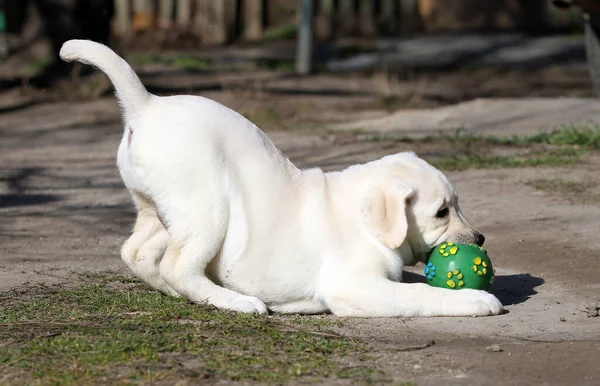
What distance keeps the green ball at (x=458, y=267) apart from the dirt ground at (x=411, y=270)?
248 millimetres

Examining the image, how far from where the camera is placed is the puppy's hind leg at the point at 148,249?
18.2 ft

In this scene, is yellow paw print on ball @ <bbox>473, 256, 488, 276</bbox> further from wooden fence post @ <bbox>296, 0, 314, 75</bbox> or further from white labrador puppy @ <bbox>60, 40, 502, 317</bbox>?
wooden fence post @ <bbox>296, 0, 314, 75</bbox>

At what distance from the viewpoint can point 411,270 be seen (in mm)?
6551

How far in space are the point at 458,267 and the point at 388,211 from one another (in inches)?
18.1

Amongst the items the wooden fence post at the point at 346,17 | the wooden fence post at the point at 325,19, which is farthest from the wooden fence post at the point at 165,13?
the wooden fence post at the point at 346,17

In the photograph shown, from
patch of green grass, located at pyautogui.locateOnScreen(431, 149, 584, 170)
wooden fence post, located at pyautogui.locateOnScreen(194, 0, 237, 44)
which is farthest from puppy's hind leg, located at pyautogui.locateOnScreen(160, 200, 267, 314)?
wooden fence post, located at pyautogui.locateOnScreen(194, 0, 237, 44)

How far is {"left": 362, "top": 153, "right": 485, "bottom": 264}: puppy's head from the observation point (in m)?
5.27

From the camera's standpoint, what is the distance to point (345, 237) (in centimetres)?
532

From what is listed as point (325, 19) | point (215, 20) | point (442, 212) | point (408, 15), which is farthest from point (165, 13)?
point (442, 212)

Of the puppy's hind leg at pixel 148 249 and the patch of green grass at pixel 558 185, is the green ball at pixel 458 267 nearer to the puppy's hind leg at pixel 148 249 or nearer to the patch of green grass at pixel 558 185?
the puppy's hind leg at pixel 148 249

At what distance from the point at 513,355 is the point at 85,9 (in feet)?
42.3

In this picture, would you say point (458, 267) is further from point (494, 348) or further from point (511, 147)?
point (511, 147)

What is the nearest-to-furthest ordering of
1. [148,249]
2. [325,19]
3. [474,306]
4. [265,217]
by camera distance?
[474,306] < [265,217] < [148,249] < [325,19]

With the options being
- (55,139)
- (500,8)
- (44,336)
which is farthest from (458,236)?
(500,8)
